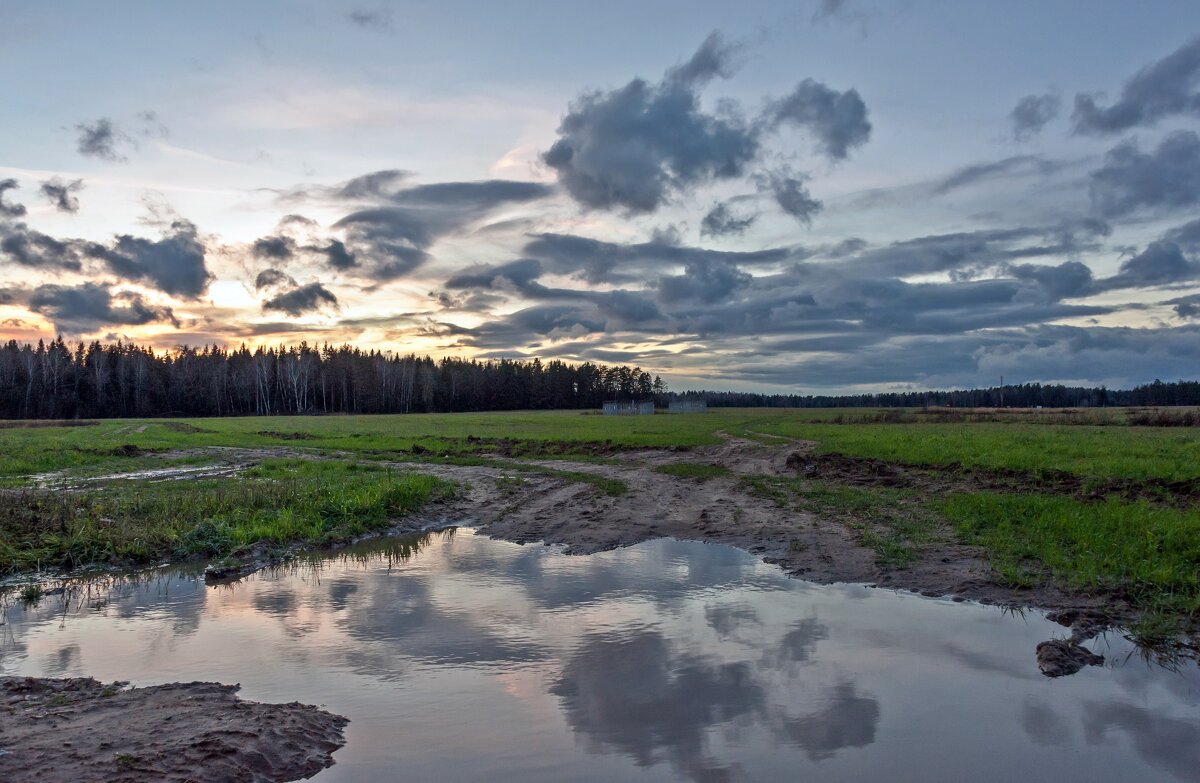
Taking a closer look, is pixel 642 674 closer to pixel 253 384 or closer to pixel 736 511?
pixel 736 511

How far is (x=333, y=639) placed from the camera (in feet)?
29.8

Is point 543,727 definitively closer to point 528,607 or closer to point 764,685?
point 764,685

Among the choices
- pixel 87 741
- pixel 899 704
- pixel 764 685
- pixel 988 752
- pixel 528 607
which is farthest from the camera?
pixel 528 607

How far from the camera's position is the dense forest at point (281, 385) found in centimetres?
12600

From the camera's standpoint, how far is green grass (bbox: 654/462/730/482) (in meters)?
26.3

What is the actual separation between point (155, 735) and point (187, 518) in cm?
1163

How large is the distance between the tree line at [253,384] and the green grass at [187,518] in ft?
407

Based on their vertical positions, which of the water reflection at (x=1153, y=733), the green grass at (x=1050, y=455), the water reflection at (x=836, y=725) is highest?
the green grass at (x=1050, y=455)

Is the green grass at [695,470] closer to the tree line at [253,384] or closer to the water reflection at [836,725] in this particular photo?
the water reflection at [836,725]

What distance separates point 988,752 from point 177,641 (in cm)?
920

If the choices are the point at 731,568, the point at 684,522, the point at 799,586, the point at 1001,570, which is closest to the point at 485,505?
the point at 684,522

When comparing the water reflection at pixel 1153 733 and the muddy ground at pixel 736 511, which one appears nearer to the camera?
the water reflection at pixel 1153 733

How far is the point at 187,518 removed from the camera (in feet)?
52.5

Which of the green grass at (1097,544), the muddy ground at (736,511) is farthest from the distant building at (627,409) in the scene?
the green grass at (1097,544)
